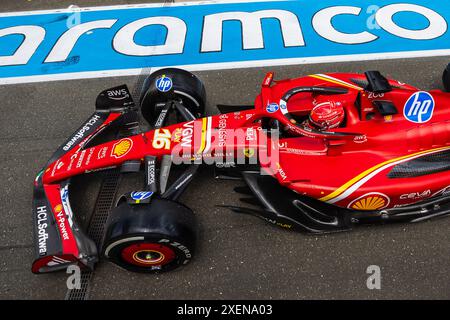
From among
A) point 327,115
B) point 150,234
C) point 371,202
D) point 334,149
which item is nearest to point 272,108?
point 327,115

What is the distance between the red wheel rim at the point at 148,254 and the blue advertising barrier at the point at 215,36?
10.6 feet

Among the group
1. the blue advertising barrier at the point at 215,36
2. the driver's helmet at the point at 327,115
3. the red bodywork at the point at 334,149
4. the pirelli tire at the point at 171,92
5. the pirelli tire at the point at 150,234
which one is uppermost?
the blue advertising barrier at the point at 215,36

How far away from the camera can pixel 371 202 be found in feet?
10.2

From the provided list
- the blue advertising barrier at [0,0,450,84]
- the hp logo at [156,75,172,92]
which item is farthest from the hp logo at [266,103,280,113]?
the blue advertising barrier at [0,0,450,84]

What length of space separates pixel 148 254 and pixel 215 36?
4023 mm

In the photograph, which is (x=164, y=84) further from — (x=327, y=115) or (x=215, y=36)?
(x=215, y=36)

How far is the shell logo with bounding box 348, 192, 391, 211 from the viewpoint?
120 inches

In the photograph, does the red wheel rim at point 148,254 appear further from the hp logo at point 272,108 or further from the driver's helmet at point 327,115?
the driver's helmet at point 327,115

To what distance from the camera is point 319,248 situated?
11.0 ft

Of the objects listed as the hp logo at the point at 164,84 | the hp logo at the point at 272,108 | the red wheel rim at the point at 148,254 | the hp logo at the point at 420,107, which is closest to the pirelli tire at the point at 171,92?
the hp logo at the point at 164,84

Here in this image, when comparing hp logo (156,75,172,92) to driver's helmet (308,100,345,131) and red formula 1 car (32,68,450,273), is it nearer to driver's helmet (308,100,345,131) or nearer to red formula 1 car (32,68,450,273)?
red formula 1 car (32,68,450,273)

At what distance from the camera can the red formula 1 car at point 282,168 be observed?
9.77 ft

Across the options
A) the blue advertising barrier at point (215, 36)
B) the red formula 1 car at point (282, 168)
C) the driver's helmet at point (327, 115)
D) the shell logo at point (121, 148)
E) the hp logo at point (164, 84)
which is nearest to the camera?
the red formula 1 car at point (282, 168)

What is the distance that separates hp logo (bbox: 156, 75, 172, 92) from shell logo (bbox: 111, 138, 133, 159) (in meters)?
0.76
